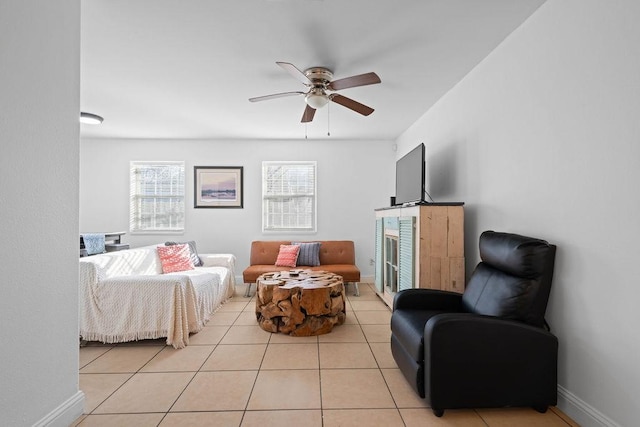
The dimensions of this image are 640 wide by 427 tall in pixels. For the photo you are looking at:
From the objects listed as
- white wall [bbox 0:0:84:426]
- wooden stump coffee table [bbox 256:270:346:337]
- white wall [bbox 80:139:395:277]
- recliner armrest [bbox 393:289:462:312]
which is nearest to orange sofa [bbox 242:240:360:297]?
white wall [bbox 80:139:395:277]

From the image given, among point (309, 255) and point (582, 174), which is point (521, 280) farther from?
point (309, 255)

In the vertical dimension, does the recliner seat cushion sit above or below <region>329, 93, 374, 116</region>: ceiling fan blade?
below

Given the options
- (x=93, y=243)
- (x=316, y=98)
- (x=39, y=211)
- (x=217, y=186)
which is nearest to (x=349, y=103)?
(x=316, y=98)

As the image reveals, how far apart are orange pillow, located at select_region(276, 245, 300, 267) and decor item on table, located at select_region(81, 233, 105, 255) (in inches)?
90.2

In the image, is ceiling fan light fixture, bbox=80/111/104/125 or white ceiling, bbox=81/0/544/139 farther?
ceiling fan light fixture, bbox=80/111/104/125

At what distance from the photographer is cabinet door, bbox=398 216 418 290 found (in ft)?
10.3

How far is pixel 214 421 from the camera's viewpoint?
1795mm

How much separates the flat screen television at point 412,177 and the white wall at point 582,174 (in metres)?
0.80

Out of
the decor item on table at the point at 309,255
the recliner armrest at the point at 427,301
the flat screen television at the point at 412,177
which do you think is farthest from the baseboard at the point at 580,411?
the decor item on table at the point at 309,255

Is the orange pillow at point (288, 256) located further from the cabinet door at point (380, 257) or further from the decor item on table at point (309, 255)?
the cabinet door at point (380, 257)

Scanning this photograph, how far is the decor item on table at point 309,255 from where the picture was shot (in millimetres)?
4902

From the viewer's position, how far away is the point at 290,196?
218 inches

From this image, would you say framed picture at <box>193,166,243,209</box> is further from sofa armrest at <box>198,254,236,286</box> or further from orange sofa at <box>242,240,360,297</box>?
sofa armrest at <box>198,254,236,286</box>

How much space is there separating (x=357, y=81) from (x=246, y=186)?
11.0 ft
